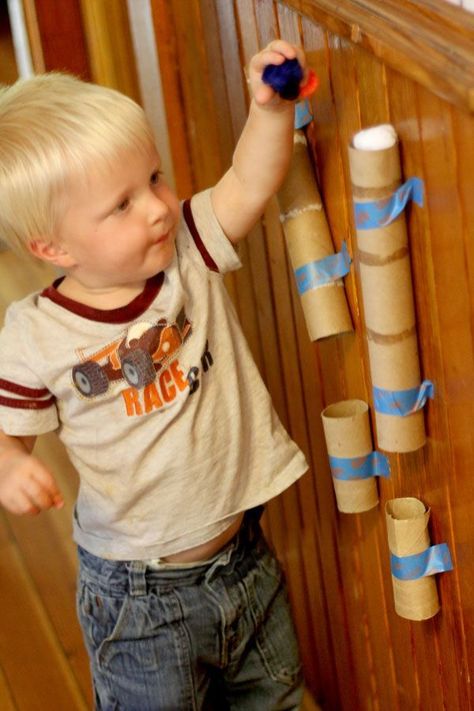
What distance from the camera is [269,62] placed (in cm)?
95

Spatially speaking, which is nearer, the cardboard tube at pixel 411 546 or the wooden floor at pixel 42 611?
the cardboard tube at pixel 411 546

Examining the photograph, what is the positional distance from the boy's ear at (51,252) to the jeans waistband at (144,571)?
354 mm

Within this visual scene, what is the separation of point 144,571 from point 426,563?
33 cm

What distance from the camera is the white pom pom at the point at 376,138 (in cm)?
91

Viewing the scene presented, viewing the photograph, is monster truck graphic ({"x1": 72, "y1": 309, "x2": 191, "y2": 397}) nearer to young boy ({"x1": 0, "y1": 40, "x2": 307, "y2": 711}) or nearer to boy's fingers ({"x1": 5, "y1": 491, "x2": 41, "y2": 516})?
young boy ({"x1": 0, "y1": 40, "x2": 307, "y2": 711})

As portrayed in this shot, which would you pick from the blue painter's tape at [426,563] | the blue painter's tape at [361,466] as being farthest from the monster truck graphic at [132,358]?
the blue painter's tape at [426,563]

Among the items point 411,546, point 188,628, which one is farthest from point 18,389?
point 411,546

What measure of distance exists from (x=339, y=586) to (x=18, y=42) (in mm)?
1051

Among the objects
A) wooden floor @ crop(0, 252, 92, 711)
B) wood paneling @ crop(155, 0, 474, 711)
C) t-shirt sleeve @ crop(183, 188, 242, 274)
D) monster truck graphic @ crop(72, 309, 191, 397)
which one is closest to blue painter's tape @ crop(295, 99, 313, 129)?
wood paneling @ crop(155, 0, 474, 711)

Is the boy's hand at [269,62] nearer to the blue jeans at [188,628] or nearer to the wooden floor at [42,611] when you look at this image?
the blue jeans at [188,628]

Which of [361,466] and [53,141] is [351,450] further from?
[53,141]

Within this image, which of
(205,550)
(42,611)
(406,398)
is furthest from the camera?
(42,611)

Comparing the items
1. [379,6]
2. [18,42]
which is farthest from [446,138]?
[18,42]

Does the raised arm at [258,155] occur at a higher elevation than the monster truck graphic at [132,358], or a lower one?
higher
